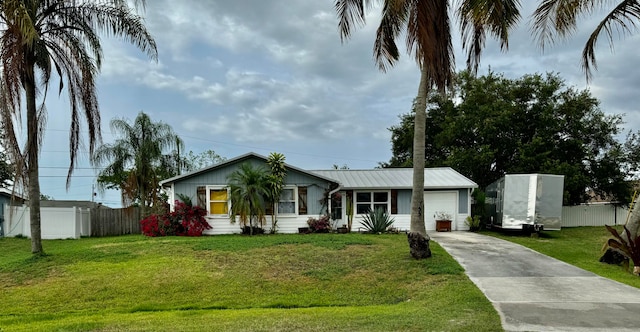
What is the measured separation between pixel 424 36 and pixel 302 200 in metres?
11.1

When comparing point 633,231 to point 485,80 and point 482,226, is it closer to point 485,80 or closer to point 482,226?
point 482,226

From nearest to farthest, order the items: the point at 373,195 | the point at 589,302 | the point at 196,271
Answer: the point at 589,302
the point at 196,271
the point at 373,195

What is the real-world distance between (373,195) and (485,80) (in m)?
11.4

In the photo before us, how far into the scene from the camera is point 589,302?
684 cm

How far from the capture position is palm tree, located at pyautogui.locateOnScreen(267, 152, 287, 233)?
17812mm

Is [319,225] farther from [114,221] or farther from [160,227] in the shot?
[114,221]

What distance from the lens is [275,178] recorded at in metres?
17.8

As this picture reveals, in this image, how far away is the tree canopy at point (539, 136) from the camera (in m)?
23.5

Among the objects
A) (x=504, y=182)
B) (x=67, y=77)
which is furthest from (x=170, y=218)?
(x=504, y=182)

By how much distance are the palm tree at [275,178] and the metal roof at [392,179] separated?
2.04m

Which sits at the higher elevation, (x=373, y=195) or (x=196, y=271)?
(x=373, y=195)

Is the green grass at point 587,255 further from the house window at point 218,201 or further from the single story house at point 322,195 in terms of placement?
the house window at point 218,201

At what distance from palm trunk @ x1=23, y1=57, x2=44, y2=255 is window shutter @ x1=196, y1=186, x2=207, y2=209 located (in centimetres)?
676

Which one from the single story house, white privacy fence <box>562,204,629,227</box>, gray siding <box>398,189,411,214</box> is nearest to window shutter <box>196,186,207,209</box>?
the single story house
